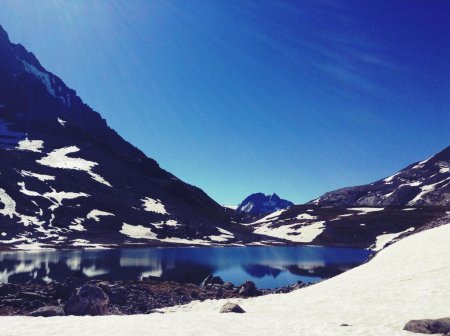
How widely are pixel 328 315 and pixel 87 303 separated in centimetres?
1606

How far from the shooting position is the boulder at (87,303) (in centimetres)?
2714

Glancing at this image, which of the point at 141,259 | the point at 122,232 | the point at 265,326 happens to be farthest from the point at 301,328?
the point at 122,232

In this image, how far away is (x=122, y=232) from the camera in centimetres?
15125

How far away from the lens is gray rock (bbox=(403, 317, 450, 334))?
51.4ft

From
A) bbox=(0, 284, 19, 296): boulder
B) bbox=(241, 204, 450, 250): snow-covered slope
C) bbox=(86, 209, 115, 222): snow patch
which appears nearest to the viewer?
bbox=(0, 284, 19, 296): boulder

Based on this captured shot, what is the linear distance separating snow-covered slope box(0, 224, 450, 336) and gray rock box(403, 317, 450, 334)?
2.04ft

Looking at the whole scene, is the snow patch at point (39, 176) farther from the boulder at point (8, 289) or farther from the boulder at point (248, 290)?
the boulder at point (248, 290)

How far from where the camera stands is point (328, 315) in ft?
72.1

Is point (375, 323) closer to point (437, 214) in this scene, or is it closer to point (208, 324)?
point (208, 324)

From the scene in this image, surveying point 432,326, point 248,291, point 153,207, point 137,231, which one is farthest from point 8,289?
point 153,207

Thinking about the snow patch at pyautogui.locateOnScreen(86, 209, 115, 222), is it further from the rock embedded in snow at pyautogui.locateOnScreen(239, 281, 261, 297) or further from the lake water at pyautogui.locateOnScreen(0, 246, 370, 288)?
the rock embedded in snow at pyautogui.locateOnScreen(239, 281, 261, 297)

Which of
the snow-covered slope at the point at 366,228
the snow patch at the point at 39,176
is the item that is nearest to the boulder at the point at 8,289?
the snow patch at the point at 39,176

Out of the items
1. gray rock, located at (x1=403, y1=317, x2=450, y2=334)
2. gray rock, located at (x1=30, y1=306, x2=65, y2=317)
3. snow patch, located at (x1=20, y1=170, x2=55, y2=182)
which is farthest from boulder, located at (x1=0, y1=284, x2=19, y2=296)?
snow patch, located at (x1=20, y1=170, x2=55, y2=182)

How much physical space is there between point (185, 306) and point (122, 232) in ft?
392
